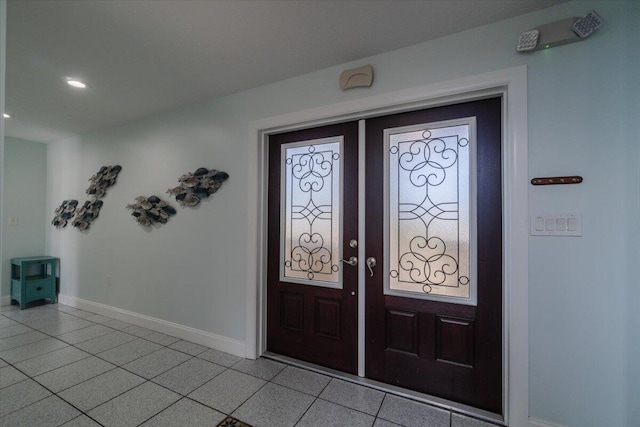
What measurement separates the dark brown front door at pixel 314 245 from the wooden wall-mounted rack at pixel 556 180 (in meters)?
1.17

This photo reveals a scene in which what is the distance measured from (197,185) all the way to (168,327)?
5.34 ft

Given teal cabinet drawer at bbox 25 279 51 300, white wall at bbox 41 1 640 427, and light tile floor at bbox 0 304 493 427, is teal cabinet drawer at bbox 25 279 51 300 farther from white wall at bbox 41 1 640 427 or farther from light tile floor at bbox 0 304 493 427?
white wall at bbox 41 1 640 427

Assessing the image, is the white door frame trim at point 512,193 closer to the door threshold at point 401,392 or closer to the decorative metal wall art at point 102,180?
the door threshold at point 401,392

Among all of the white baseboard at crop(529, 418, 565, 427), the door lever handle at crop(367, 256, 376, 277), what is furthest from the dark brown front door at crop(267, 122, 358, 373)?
the white baseboard at crop(529, 418, 565, 427)

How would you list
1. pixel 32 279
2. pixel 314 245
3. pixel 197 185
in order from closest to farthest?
pixel 314 245
pixel 197 185
pixel 32 279

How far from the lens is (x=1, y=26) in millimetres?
1149

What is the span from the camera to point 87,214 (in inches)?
147

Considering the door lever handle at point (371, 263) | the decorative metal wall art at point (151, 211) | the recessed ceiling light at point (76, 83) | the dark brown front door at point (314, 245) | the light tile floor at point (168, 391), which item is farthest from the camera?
the decorative metal wall art at point (151, 211)

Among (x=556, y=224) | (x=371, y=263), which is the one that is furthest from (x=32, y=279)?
(x=556, y=224)

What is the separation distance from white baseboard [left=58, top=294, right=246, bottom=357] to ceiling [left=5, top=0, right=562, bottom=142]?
2426 millimetres

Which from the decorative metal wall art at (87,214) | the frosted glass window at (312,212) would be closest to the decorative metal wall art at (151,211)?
the decorative metal wall art at (87,214)

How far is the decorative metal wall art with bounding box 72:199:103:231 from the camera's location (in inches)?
143

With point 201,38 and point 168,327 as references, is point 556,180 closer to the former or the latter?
point 201,38

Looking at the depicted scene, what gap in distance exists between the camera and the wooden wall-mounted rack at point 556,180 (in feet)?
4.98
